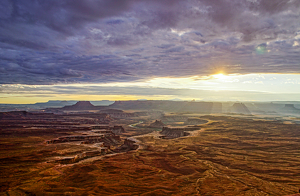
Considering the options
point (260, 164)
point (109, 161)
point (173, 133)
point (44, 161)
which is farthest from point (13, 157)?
point (173, 133)

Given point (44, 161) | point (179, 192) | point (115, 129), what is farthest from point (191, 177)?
point (115, 129)

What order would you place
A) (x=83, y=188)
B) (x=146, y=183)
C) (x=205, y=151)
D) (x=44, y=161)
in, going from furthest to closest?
(x=205, y=151)
(x=44, y=161)
(x=146, y=183)
(x=83, y=188)

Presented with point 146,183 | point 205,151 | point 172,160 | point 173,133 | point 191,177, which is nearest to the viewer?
point 146,183

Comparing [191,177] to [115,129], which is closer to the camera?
[191,177]

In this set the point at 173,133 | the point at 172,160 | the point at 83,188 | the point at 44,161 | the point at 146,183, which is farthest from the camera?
the point at 173,133

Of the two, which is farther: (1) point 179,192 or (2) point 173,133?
(2) point 173,133

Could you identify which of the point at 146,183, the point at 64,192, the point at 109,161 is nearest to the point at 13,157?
the point at 109,161

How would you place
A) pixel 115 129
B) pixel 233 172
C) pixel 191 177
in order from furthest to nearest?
pixel 115 129 < pixel 233 172 < pixel 191 177

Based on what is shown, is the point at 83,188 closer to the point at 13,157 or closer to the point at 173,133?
the point at 13,157

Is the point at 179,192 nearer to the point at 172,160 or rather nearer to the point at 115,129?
the point at 172,160
